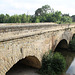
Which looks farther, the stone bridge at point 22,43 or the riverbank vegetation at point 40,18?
the riverbank vegetation at point 40,18

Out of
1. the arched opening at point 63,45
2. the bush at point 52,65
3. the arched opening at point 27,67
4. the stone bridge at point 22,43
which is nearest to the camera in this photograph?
the stone bridge at point 22,43

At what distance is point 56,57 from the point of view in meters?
7.53

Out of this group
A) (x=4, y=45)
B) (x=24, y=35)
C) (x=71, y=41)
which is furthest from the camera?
(x=71, y=41)

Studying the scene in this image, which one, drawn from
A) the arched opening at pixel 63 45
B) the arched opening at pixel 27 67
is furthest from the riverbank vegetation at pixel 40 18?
the arched opening at pixel 27 67

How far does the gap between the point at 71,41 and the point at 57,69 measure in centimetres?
722

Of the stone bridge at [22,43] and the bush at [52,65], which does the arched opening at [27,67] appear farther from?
the bush at [52,65]

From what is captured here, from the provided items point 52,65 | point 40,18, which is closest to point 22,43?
point 52,65

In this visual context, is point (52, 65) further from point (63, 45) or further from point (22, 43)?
point (63, 45)

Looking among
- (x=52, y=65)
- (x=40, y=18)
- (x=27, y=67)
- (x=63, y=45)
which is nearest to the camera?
(x=52, y=65)

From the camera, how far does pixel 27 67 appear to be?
26.6 feet

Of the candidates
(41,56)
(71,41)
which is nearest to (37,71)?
(41,56)

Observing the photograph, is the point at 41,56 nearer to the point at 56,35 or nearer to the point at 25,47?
the point at 25,47

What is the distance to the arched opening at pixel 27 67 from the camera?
7324 millimetres

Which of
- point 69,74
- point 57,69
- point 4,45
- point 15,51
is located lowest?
point 69,74
